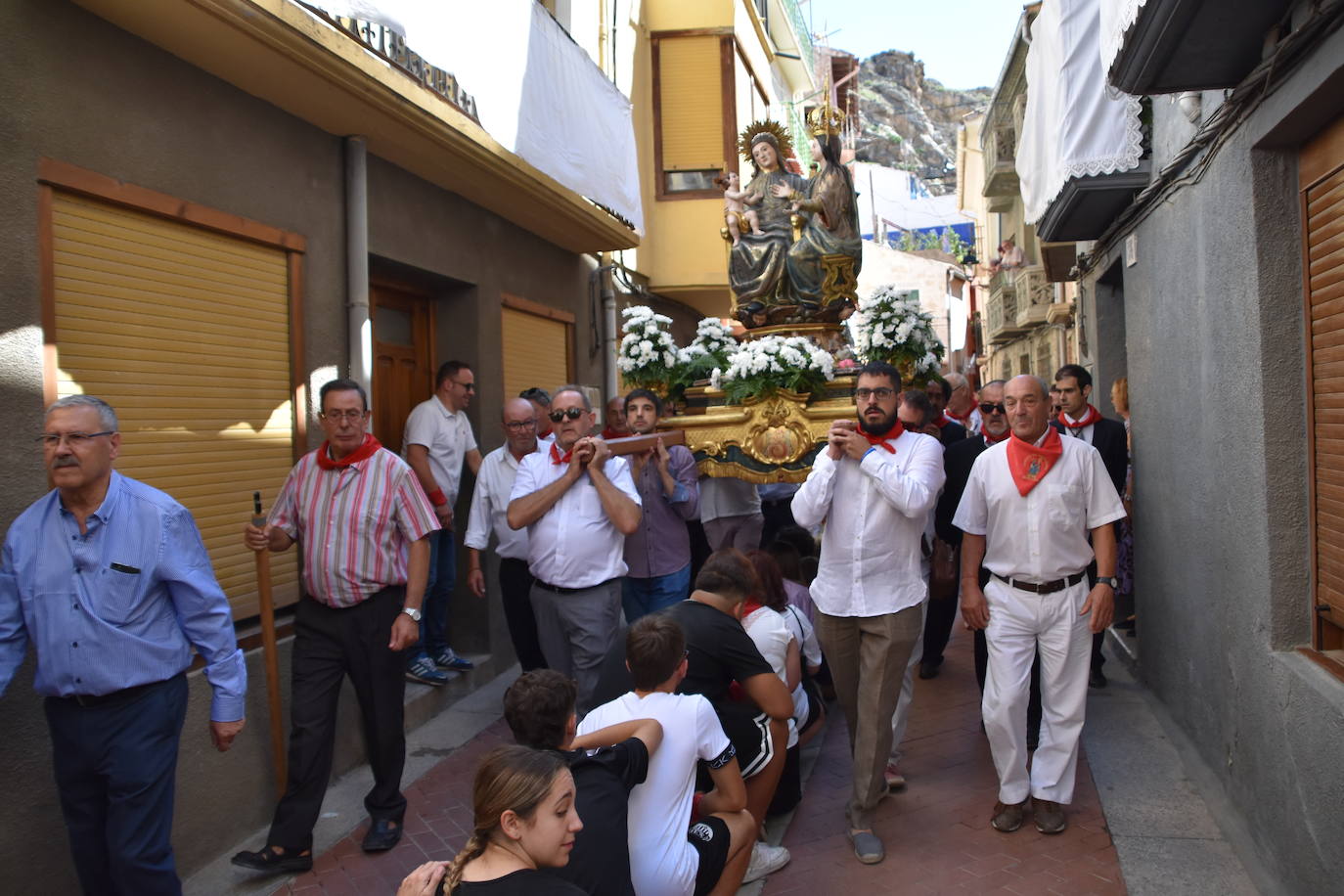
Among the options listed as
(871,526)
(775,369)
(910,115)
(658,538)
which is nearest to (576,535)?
(658,538)

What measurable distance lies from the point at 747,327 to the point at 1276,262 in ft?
14.1

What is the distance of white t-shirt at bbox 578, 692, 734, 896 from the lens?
3.06 m

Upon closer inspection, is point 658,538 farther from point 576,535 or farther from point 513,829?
point 513,829

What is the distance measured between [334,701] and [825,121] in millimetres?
5457

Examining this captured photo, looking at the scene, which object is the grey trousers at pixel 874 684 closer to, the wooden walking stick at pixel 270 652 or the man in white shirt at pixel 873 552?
the man in white shirt at pixel 873 552

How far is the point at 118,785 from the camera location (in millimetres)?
3295

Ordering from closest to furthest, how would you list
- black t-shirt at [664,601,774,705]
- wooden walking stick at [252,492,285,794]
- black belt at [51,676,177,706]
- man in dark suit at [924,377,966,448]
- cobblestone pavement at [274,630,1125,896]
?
black belt at [51,676,177,706] < black t-shirt at [664,601,774,705] < cobblestone pavement at [274,630,1125,896] < wooden walking stick at [252,492,285,794] < man in dark suit at [924,377,966,448]

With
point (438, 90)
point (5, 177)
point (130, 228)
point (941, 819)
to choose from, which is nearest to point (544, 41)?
point (438, 90)

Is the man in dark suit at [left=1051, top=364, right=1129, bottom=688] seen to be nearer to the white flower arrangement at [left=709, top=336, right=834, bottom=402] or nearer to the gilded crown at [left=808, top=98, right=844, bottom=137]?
the white flower arrangement at [left=709, top=336, right=834, bottom=402]

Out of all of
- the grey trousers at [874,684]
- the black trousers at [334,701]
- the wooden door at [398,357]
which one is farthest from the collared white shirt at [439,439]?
the grey trousers at [874,684]

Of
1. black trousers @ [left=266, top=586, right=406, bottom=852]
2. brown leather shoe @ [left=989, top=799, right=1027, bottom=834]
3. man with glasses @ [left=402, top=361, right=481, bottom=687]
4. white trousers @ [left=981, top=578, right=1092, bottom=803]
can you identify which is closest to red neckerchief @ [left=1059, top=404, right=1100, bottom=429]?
white trousers @ [left=981, top=578, right=1092, bottom=803]

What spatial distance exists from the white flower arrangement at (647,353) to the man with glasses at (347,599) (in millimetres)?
2672

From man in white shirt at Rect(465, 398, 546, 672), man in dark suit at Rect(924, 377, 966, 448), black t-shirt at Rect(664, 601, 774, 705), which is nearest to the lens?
black t-shirt at Rect(664, 601, 774, 705)

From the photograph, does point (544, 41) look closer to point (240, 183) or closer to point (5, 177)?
point (240, 183)
